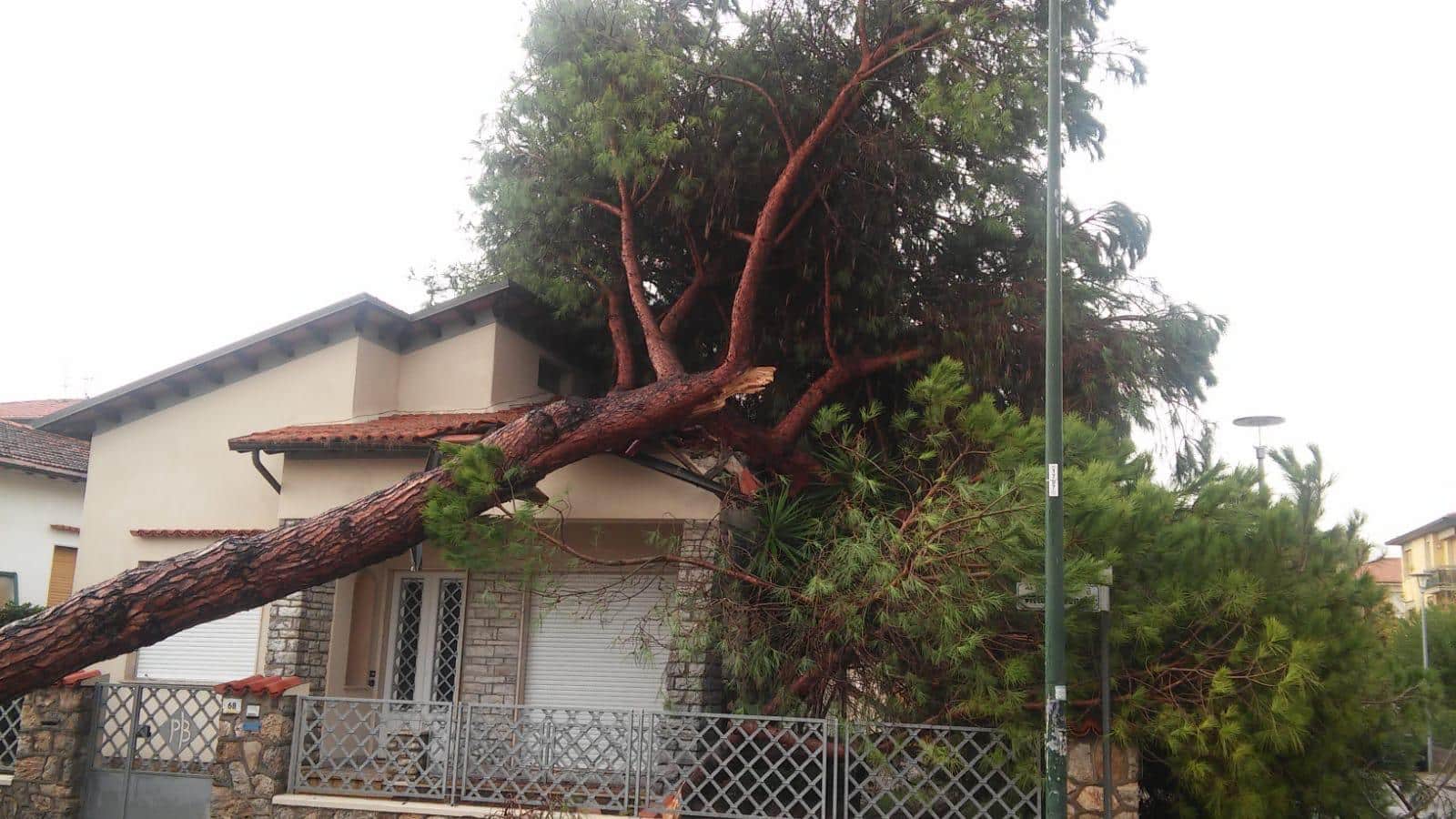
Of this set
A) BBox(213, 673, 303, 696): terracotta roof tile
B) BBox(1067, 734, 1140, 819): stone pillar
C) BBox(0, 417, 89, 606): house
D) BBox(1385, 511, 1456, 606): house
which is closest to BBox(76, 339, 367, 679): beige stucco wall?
BBox(213, 673, 303, 696): terracotta roof tile

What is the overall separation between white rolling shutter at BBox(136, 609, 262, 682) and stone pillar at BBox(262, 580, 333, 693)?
1.30 meters

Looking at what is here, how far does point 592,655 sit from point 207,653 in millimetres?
4675

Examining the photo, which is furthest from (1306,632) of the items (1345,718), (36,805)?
(36,805)

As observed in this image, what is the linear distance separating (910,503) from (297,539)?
5380 millimetres

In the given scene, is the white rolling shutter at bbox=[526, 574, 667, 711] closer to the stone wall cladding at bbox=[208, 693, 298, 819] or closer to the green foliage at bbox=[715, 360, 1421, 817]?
the stone wall cladding at bbox=[208, 693, 298, 819]

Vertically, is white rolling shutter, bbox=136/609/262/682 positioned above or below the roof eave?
below

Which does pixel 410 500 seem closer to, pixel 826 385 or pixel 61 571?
pixel 826 385

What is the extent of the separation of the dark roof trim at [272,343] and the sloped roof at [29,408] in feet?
42.1

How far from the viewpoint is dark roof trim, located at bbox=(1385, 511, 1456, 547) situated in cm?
4075

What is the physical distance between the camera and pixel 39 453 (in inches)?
851

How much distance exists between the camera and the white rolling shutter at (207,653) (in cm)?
1337

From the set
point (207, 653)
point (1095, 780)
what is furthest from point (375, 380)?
point (1095, 780)

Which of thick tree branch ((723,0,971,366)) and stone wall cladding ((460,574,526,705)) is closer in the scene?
thick tree branch ((723,0,971,366))

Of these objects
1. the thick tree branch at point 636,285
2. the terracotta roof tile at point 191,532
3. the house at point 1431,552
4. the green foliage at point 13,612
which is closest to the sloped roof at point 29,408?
the green foliage at point 13,612
